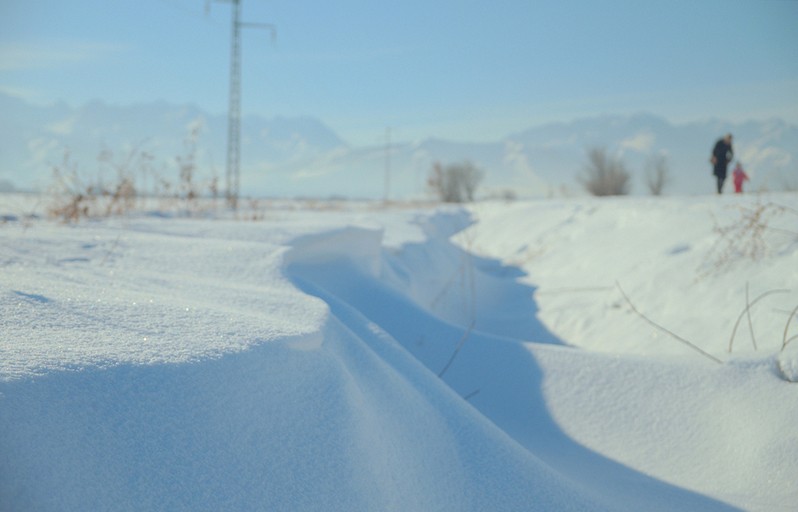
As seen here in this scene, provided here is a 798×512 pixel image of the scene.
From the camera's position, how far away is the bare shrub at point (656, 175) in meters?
25.1

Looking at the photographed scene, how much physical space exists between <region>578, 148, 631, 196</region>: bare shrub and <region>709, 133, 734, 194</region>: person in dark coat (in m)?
12.2

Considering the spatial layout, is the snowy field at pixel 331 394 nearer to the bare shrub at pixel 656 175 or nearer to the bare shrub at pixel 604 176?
the bare shrub at pixel 604 176

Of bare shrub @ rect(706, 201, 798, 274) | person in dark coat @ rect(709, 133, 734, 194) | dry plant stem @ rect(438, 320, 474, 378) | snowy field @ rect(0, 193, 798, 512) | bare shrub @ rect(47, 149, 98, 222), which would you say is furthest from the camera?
person in dark coat @ rect(709, 133, 734, 194)

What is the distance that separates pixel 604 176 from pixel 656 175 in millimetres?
3069

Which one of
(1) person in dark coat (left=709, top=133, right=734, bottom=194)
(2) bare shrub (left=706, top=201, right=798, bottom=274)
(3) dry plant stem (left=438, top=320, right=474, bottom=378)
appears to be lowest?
(3) dry plant stem (left=438, top=320, right=474, bottom=378)

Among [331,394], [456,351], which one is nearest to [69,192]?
[456,351]

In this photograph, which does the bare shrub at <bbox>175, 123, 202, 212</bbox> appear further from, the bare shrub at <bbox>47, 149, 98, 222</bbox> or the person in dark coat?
the person in dark coat

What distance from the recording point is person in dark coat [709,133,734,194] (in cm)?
1127

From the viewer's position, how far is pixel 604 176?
79.0 feet

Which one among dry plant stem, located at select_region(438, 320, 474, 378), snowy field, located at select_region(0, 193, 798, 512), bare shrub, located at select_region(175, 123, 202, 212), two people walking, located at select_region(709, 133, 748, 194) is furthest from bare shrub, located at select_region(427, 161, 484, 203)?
dry plant stem, located at select_region(438, 320, 474, 378)

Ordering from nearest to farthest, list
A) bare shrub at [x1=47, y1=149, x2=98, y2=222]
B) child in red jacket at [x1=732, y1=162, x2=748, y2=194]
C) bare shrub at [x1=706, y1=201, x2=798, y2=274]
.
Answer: bare shrub at [x1=706, y1=201, x2=798, y2=274], bare shrub at [x1=47, y1=149, x2=98, y2=222], child in red jacket at [x1=732, y1=162, x2=748, y2=194]

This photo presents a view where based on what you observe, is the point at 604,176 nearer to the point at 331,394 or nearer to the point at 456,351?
the point at 456,351

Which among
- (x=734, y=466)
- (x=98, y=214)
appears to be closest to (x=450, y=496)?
(x=734, y=466)

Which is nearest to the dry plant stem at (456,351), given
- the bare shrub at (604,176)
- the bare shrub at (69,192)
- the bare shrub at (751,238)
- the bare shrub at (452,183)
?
the bare shrub at (751,238)
